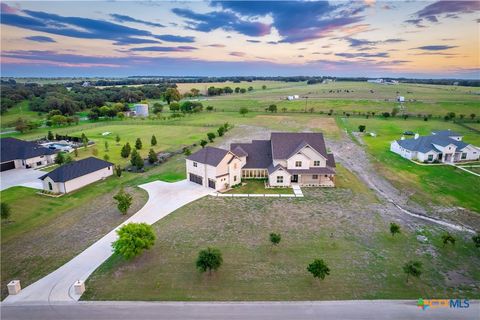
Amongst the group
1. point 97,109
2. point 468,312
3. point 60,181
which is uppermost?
point 97,109

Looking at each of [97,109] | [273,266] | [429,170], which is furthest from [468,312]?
[97,109]

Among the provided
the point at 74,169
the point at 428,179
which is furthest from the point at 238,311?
the point at 428,179

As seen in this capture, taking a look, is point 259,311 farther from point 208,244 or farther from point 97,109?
point 97,109

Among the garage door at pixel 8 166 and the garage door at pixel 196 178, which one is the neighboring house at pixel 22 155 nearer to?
the garage door at pixel 8 166

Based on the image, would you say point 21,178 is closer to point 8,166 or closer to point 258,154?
point 8,166

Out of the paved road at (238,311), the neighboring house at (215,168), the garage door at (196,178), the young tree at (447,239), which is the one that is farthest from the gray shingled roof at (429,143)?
the garage door at (196,178)

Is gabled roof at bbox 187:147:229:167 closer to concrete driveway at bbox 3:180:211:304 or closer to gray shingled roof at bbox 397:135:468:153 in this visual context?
concrete driveway at bbox 3:180:211:304

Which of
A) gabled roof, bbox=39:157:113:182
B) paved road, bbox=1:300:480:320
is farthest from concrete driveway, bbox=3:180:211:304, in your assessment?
gabled roof, bbox=39:157:113:182
